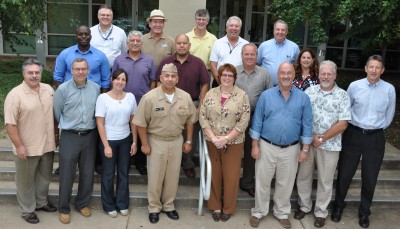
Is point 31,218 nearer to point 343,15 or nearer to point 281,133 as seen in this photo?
point 281,133

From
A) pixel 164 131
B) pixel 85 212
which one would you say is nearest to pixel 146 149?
pixel 164 131

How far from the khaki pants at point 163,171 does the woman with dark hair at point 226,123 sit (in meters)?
0.40

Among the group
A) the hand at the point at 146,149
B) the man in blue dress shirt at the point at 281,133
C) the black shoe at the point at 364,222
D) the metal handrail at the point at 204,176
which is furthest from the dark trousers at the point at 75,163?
the black shoe at the point at 364,222

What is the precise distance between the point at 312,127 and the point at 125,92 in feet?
7.11

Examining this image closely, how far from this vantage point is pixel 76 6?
1388cm

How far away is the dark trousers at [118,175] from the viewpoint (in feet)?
15.6

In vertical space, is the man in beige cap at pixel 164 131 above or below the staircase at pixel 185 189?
above

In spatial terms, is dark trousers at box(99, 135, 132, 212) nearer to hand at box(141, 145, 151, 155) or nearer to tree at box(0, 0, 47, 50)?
hand at box(141, 145, 151, 155)

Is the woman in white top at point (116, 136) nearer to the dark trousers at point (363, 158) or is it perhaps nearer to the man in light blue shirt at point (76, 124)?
the man in light blue shirt at point (76, 124)

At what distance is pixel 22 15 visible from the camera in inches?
298

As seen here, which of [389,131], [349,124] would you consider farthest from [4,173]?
[389,131]

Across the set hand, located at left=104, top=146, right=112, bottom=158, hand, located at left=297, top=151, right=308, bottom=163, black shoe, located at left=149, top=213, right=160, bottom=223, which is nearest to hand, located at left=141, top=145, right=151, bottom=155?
hand, located at left=104, top=146, right=112, bottom=158

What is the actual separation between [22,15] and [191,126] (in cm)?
455

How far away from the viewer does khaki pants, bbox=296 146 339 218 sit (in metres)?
4.83
